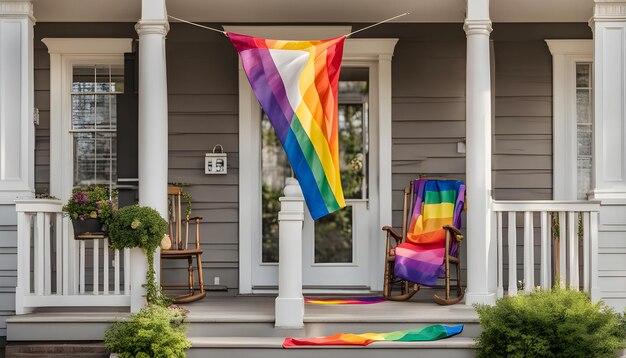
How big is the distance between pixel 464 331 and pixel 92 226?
2.69 meters

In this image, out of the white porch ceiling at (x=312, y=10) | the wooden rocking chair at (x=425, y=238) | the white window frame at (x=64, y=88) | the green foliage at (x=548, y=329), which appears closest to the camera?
the green foliage at (x=548, y=329)

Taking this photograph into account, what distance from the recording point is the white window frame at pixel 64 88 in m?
8.45

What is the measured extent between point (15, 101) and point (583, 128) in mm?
4690

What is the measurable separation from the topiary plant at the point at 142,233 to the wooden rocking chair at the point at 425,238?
1913 mm

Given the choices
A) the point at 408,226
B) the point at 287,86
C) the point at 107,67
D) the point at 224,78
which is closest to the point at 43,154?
A: the point at 107,67

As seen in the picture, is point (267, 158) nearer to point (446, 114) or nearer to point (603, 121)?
point (446, 114)

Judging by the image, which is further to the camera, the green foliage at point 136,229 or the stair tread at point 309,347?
the green foliage at point 136,229

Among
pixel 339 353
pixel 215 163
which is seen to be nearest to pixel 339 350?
pixel 339 353

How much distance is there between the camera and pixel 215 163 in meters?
8.49

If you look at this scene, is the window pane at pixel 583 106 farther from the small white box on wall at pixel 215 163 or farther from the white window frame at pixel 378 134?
the small white box on wall at pixel 215 163

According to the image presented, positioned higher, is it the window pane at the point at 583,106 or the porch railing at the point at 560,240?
the window pane at the point at 583,106

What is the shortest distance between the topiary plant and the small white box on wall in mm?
1530

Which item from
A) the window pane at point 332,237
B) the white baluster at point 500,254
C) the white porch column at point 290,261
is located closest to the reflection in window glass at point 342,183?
the window pane at point 332,237

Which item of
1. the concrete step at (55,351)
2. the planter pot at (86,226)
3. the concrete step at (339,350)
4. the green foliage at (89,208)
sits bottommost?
the concrete step at (55,351)
